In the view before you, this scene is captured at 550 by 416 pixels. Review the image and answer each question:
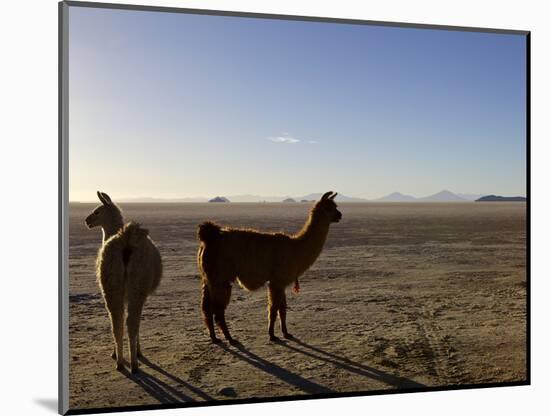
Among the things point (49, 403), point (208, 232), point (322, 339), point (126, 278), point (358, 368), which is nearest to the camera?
point (49, 403)

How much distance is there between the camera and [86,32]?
223 inches

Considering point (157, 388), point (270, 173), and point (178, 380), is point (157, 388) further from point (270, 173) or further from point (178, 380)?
point (270, 173)

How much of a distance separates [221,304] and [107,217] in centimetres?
138

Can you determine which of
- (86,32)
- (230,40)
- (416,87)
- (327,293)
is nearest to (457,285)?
(327,293)

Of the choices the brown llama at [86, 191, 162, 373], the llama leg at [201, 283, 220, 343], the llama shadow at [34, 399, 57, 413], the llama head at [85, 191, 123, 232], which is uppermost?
the llama head at [85, 191, 123, 232]

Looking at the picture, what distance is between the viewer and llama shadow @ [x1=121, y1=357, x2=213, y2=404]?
5672 millimetres

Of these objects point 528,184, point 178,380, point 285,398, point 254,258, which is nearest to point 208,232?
point 254,258

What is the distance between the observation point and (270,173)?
6727 millimetres

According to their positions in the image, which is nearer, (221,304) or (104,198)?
(104,198)

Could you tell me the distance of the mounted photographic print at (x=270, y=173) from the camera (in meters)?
5.77

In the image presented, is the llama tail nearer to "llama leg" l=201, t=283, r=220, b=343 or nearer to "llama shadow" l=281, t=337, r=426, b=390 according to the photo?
"llama leg" l=201, t=283, r=220, b=343

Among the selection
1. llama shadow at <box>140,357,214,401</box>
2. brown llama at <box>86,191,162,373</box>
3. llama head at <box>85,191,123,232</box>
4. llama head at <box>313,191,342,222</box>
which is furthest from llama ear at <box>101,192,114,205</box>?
llama head at <box>313,191,342,222</box>

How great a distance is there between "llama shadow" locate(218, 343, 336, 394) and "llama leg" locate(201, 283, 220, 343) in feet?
1.00

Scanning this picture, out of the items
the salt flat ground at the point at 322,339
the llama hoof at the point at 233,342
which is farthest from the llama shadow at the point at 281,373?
the llama hoof at the point at 233,342
